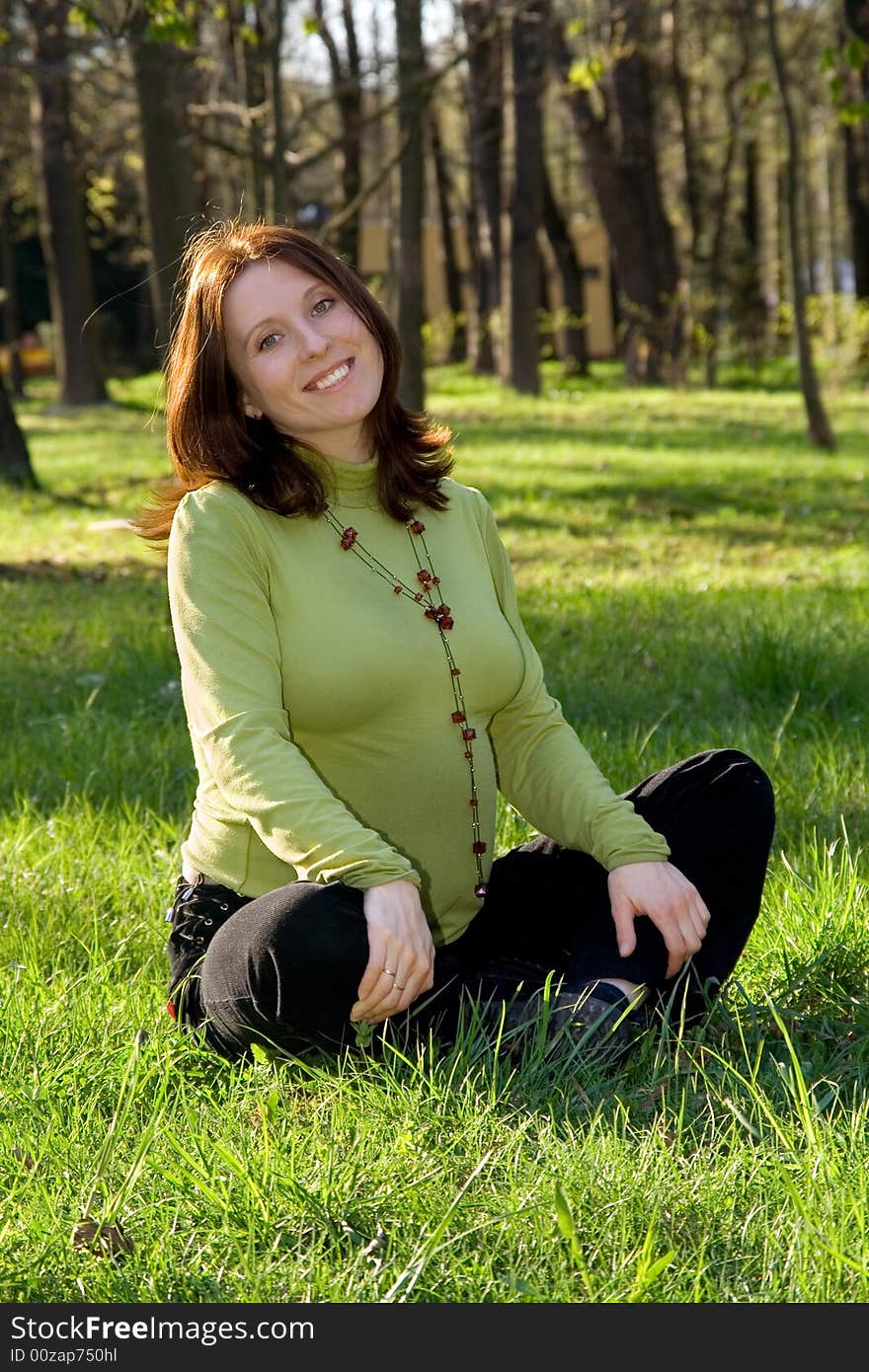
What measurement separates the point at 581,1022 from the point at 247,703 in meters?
0.82

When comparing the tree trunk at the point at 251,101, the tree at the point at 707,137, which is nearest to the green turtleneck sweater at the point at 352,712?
the tree trunk at the point at 251,101

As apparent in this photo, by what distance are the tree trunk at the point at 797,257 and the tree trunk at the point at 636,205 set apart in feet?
27.7

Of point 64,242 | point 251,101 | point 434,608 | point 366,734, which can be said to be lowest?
point 366,734

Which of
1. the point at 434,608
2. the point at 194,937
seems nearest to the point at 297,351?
the point at 434,608

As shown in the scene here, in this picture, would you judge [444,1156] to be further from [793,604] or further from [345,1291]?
[793,604]

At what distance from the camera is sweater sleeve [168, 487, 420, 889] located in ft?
8.44

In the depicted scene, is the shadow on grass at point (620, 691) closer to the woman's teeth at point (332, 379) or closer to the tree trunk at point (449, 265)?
the woman's teeth at point (332, 379)

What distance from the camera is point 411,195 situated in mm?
11789

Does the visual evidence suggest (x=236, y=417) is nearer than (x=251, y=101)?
Yes

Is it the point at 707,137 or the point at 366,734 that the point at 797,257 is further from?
Result: the point at 707,137

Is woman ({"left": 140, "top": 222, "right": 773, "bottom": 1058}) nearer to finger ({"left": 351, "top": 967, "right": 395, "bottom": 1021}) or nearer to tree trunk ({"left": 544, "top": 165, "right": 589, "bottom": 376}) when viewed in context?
finger ({"left": 351, "top": 967, "right": 395, "bottom": 1021})

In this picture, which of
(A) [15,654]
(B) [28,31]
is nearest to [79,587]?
(A) [15,654]

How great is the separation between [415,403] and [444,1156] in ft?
31.3

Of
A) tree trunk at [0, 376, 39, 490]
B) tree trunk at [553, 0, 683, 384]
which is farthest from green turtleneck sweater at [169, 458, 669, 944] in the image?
tree trunk at [553, 0, 683, 384]
